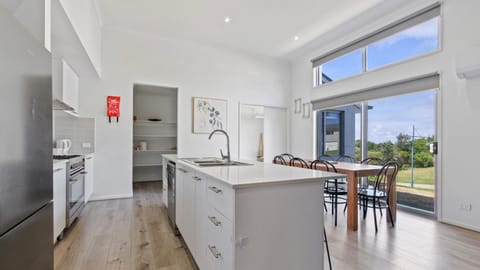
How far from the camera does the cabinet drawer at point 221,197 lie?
1390 mm

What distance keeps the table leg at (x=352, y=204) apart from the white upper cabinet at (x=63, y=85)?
151 inches

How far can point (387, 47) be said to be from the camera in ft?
13.6

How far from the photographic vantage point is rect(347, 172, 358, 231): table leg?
2947mm

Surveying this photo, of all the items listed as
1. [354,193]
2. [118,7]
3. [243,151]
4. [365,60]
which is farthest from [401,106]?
[118,7]

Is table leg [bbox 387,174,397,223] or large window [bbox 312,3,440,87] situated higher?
large window [bbox 312,3,440,87]

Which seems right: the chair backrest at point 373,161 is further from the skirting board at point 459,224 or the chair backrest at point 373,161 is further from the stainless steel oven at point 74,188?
the stainless steel oven at point 74,188

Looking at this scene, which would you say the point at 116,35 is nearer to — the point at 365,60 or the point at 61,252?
the point at 61,252

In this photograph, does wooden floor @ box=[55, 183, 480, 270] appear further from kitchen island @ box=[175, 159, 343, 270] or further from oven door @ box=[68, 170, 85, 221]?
kitchen island @ box=[175, 159, 343, 270]

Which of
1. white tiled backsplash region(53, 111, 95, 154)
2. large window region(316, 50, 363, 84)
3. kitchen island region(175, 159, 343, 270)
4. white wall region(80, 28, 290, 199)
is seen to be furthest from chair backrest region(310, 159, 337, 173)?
white tiled backsplash region(53, 111, 95, 154)

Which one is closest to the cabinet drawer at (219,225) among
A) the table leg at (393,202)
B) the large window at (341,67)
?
the table leg at (393,202)

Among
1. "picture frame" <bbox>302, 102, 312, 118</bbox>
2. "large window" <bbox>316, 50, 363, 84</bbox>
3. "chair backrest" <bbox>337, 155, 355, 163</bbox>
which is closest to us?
"large window" <bbox>316, 50, 363, 84</bbox>

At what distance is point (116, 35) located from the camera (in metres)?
4.54

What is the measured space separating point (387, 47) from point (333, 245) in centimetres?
351

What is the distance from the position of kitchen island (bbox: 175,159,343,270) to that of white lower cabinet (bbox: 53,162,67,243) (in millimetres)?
1534
